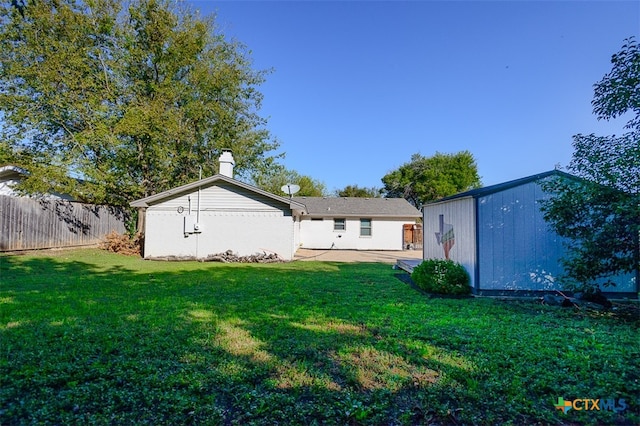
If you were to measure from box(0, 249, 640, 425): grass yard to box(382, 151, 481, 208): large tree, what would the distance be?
3198 cm

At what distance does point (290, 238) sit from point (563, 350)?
427 inches

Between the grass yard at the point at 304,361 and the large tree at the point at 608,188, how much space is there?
3.67 ft

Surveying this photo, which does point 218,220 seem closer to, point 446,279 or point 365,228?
point 446,279

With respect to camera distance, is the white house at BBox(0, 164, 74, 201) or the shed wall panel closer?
the shed wall panel

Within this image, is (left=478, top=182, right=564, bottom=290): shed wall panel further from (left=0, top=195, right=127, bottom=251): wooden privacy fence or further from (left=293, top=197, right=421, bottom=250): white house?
(left=0, top=195, right=127, bottom=251): wooden privacy fence

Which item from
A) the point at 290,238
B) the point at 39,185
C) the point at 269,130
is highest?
the point at 269,130

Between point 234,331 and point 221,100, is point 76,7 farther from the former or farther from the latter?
point 234,331

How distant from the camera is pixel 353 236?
21.1 metres

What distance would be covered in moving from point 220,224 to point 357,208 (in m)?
10.3

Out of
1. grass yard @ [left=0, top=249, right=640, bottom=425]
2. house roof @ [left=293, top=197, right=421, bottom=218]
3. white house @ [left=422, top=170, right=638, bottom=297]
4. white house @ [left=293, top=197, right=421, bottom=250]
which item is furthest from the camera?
white house @ [left=293, top=197, right=421, bottom=250]

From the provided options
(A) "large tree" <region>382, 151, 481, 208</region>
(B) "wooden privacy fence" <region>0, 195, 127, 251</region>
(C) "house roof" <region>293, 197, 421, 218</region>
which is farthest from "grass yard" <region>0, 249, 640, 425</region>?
(A) "large tree" <region>382, 151, 481, 208</region>

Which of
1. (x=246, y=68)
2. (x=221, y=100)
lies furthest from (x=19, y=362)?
(x=246, y=68)

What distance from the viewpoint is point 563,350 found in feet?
12.3

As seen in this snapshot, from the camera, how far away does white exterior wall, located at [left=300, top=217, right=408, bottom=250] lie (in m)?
21.0
